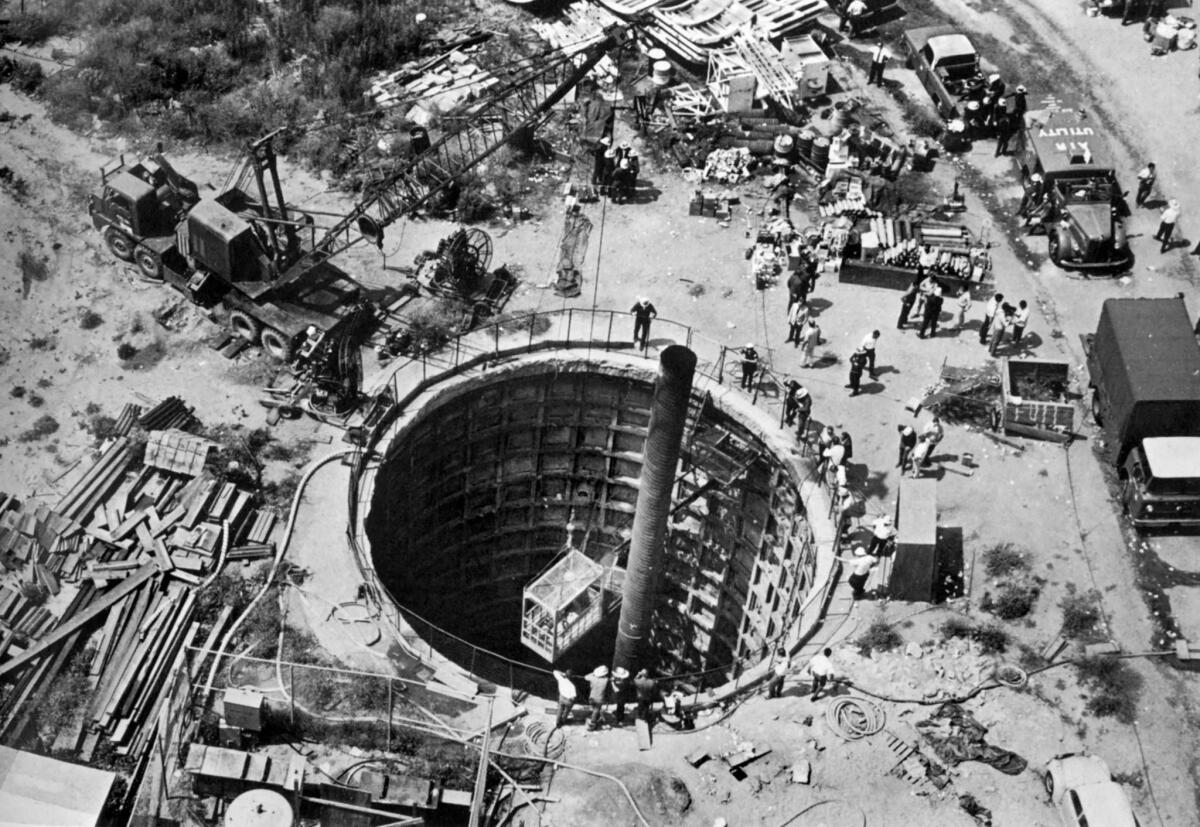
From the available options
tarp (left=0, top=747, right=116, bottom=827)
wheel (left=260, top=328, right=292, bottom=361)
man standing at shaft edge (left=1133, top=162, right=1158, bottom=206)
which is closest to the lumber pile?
tarp (left=0, top=747, right=116, bottom=827)

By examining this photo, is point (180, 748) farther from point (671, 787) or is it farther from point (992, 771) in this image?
point (992, 771)

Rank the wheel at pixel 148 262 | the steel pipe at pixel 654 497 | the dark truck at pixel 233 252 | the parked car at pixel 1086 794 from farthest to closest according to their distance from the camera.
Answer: the wheel at pixel 148 262 < the dark truck at pixel 233 252 < the steel pipe at pixel 654 497 < the parked car at pixel 1086 794

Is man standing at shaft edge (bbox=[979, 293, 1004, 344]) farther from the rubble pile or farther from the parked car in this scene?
the parked car

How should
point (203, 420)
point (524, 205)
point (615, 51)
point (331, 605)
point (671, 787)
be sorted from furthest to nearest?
1. point (615, 51)
2. point (524, 205)
3. point (203, 420)
4. point (331, 605)
5. point (671, 787)

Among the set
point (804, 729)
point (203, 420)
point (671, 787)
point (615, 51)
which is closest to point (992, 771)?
point (804, 729)

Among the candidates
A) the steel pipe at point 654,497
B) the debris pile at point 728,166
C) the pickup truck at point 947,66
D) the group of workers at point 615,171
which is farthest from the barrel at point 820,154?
the steel pipe at point 654,497

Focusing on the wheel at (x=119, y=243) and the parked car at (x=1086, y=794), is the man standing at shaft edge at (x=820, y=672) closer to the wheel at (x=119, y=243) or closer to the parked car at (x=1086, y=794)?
the parked car at (x=1086, y=794)
